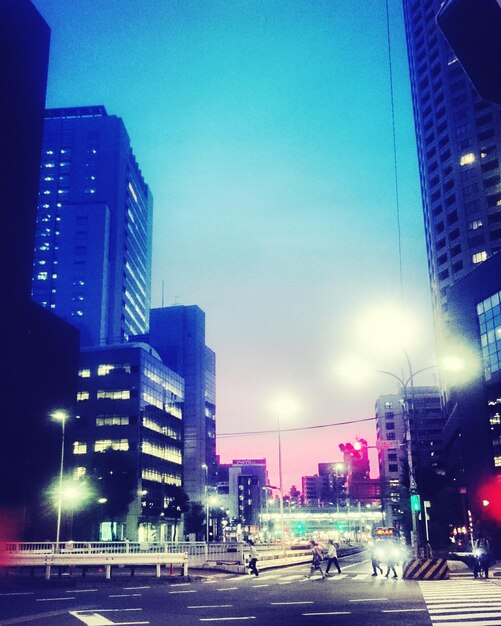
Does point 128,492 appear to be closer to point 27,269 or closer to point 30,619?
point 27,269

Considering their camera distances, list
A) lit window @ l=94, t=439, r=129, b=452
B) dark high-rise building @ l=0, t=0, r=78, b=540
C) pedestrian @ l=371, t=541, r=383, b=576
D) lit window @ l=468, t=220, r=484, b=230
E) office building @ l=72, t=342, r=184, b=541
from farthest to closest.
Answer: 1. lit window @ l=468, t=220, r=484, b=230
2. lit window @ l=94, t=439, r=129, b=452
3. office building @ l=72, t=342, r=184, b=541
4. dark high-rise building @ l=0, t=0, r=78, b=540
5. pedestrian @ l=371, t=541, r=383, b=576

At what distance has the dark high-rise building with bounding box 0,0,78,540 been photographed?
50250mm

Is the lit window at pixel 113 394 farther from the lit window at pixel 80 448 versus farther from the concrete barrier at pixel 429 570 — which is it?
the concrete barrier at pixel 429 570

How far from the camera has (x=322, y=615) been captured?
1330 cm

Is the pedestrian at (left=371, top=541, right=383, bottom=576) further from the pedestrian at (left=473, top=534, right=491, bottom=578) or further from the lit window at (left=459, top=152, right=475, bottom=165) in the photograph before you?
the lit window at (left=459, top=152, right=475, bottom=165)

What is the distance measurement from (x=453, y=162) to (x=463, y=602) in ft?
348

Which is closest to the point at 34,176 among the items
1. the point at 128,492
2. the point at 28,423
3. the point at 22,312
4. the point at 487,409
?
the point at 22,312

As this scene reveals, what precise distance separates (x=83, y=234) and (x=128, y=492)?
97.1 meters

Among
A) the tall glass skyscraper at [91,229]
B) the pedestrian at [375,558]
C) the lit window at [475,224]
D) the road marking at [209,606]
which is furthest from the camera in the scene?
the tall glass skyscraper at [91,229]

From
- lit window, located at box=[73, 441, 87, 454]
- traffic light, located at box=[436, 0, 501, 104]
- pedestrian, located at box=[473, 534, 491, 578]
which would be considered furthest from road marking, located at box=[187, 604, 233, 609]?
lit window, located at box=[73, 441, 87, 454]

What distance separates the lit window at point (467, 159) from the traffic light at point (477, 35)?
112658mm

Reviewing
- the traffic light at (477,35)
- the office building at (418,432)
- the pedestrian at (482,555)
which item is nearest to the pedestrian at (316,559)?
the pedestrian at (482,555)

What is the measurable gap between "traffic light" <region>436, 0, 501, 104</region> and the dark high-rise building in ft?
163

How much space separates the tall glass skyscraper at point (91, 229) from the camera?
Result: 153000 millimetres
